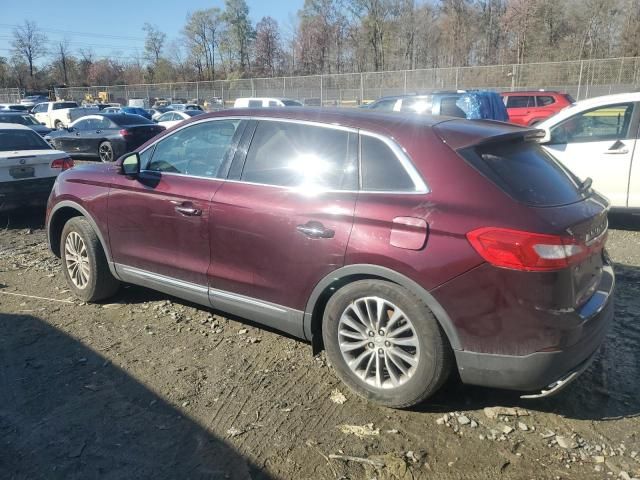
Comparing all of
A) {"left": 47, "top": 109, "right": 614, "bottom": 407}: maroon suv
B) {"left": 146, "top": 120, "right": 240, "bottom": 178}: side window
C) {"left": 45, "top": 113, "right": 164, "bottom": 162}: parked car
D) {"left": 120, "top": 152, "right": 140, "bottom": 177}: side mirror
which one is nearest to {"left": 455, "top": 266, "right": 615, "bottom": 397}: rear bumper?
{"left": 47, "top": 109, "right": 614, "bottom": 407}: maroon suv

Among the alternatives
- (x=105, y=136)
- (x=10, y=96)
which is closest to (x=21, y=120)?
(x=105, y=136)

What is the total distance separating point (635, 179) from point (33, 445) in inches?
277

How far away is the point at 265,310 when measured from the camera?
3494mm

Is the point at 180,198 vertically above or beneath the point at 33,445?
above

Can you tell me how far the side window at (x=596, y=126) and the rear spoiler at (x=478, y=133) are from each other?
4.23m

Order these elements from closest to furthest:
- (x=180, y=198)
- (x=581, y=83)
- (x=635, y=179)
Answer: (x=180, y=198) < (x=635, y=179) < (x=581, y=83)

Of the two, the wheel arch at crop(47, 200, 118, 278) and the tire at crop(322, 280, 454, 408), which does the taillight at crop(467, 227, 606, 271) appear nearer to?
the tire at crop(322, 280, 454, 408)

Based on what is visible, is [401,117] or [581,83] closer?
[401,117]

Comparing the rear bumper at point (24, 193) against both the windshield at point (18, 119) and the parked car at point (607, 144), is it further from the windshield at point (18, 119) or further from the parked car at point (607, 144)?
the windshield at point (18, 119)

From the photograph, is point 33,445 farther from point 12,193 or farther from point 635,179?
point 635,179

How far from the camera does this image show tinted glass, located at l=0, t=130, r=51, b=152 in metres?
7.94

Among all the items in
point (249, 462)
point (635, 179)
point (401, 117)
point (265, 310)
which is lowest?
point (249, 462)

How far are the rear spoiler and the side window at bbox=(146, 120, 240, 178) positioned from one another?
1564 mm

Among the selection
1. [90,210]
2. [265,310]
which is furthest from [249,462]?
[90,210]
